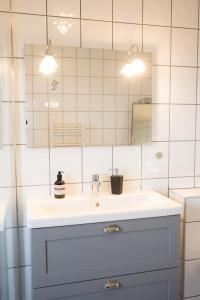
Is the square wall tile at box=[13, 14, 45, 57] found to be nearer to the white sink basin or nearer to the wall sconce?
the wall sconce

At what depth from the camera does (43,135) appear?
5.39ft

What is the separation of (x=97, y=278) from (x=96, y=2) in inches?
59.6

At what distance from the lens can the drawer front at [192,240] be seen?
5.74ft

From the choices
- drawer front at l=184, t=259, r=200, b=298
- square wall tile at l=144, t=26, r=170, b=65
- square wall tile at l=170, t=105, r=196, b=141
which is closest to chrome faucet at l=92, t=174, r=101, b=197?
square wall tile at l=170, t=105, r=196, b=141

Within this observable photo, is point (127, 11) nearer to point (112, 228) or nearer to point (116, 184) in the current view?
point (116, 184)

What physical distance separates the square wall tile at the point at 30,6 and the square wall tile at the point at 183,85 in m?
0.88

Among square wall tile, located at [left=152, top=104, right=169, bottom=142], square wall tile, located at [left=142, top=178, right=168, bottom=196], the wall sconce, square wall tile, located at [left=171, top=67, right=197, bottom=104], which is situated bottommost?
square wall tile, located at [left=142, top=178, right=168, bottom=196]

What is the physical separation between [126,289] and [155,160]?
81 cm

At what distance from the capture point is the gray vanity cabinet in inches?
50.5

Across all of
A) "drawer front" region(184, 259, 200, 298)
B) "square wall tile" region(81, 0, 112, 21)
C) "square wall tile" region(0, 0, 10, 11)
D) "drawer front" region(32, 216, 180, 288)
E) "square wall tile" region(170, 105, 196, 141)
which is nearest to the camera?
"drawer front" region(32, 216, 180, 288)

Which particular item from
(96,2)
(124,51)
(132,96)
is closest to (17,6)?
(96,2)

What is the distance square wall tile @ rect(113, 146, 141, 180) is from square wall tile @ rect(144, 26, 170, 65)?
1.91 feet

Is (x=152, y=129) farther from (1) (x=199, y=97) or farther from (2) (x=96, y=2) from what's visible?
(2) (x=96, y=2)

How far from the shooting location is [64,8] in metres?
1.64
